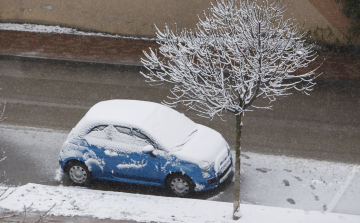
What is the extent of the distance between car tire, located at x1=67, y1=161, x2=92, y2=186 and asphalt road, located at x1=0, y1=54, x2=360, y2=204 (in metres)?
0.28

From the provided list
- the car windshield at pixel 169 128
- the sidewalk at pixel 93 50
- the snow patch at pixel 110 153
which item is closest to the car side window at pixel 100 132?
the snow patch at pixel 110 153

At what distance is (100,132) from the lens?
8.48 meters

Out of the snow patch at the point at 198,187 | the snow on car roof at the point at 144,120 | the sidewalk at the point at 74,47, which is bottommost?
the snow patch at the point at 198,187

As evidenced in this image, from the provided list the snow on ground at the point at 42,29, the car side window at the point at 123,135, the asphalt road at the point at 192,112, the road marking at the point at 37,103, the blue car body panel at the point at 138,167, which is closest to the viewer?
the blue car body panel at the point at 138,167

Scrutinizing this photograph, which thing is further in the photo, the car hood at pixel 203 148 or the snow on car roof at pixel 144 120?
the snow on car roof at pixel 144 120

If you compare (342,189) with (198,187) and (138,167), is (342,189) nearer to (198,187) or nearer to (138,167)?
(198,187)

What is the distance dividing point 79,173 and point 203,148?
8.33 feet

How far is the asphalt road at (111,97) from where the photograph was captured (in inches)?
381

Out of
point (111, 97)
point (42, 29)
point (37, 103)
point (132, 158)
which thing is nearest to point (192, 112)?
point (111, 97)

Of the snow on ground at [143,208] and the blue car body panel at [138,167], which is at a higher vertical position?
the blue car body panel at [138,167]

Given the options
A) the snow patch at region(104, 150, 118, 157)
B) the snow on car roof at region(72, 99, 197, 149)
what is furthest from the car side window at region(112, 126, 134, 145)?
the snow patch at region(104, 150, 118, 157)

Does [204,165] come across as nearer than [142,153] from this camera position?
Yes

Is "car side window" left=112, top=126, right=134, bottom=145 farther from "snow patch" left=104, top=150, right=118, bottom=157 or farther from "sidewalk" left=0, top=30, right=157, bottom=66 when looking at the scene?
"sidewalk" left=0, top=30, right=157, bottom=66

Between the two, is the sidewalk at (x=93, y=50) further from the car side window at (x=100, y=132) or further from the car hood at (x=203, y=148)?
the car side window at (x=100, y=132)
